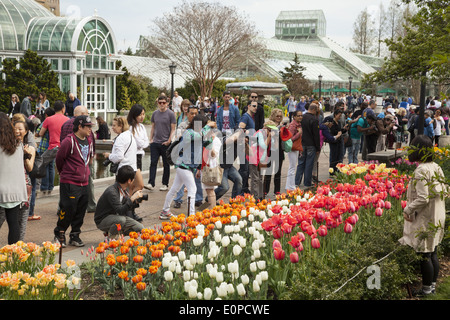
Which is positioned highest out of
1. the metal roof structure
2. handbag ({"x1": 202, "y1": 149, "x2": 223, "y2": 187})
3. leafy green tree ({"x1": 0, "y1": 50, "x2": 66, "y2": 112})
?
the metal roof structure

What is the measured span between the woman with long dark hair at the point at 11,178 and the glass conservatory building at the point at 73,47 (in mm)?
23860

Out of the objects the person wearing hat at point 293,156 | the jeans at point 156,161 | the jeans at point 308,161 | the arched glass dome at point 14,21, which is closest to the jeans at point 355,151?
the jeans at point 308,161

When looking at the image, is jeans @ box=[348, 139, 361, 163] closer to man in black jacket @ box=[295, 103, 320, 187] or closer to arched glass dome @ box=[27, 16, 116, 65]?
man in black jacket @ box=[295, 103, 320, 187]

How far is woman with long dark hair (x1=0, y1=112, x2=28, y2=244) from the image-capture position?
5680mm

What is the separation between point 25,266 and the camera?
4.76 m

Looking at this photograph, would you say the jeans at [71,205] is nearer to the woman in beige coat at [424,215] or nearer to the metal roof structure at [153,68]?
the woman in beige coat at [424,215]

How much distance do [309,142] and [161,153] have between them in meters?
3.03

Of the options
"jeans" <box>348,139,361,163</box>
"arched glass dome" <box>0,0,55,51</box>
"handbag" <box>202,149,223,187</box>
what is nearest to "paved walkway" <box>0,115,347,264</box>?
"handbag" <box>202,149,223,187</box>

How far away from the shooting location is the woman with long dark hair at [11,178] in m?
5.68

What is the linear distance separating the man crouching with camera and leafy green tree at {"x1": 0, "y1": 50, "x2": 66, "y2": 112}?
66.5 feet

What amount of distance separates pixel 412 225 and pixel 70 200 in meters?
4.07

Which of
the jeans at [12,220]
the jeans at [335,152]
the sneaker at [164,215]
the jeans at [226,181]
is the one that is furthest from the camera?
the jeans at [335,152]
